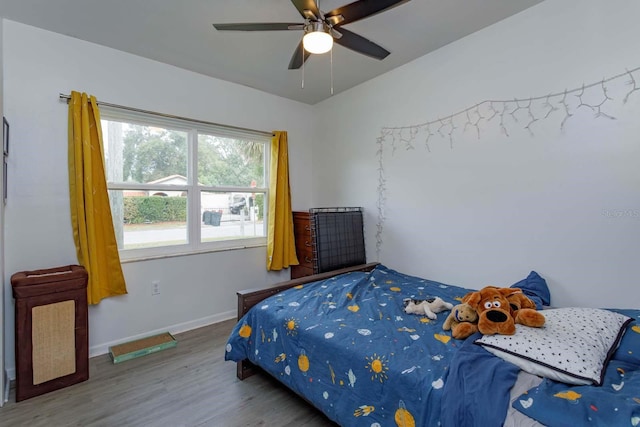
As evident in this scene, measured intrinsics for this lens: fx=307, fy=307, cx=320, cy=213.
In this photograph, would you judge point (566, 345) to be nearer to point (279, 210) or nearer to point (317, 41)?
point (317, 41)

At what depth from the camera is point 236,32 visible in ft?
7.75

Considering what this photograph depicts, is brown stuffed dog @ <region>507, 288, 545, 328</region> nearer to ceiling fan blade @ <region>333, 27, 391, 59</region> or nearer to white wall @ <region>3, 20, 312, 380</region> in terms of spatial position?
ceiling fan blade @ <region>333, 27, 391, 59</region>

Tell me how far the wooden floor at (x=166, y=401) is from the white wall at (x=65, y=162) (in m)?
0.55

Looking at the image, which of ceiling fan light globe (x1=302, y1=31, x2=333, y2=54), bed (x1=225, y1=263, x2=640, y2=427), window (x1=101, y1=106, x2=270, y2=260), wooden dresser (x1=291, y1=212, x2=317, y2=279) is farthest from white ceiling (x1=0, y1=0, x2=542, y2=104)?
bed (x1=225, y1=263, x2=640, y2=427)

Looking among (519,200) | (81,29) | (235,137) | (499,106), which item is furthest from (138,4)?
(519,200)

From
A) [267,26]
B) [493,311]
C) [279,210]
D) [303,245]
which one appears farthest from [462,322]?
[279,210]

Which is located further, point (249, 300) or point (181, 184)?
point (181, 184)

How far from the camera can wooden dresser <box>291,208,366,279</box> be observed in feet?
9.86

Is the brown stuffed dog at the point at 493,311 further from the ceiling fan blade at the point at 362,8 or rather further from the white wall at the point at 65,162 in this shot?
the white wall at the point at 65,162

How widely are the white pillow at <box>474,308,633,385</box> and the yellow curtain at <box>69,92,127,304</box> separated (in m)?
2.72

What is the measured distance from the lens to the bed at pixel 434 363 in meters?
1.06

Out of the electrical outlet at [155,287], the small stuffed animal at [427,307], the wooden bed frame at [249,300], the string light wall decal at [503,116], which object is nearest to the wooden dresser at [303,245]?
the string light wall decal at [503,116]

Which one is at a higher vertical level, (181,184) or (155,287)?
(181,184)

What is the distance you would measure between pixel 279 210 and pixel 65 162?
195 cm
